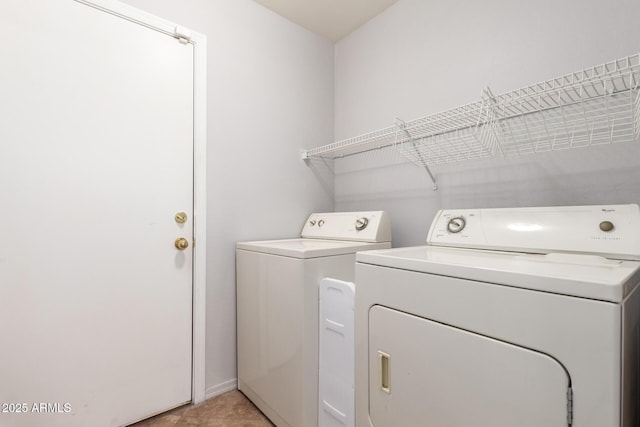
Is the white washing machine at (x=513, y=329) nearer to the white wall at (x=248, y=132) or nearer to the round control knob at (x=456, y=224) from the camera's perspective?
the round control knob at (x=456, y=224)

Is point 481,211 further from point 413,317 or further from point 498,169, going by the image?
point 413,317

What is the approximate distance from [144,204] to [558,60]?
2080 millimetres

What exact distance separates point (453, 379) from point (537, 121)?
1235 millimetres

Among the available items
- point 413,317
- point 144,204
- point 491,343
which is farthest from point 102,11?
point 491,343

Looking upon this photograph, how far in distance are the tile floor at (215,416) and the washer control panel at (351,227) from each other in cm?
106

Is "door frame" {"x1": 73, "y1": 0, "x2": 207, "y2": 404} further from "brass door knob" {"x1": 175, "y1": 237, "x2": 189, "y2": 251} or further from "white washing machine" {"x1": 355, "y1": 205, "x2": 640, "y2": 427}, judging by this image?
"white washing machine" {"x1": 355, "y1": 205, "x2": 640, "y2": 427}

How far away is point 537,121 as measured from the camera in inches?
54.4

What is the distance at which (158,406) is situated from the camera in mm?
1553

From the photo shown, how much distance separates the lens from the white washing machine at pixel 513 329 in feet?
2.03

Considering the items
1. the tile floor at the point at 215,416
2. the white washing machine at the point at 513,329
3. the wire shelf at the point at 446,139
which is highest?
the wire shelf at the point at 446,139

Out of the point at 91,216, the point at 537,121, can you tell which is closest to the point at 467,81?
the point at 537,121

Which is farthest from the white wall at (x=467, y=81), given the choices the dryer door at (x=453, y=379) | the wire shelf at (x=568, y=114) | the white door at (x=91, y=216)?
the white door at (x=91, y=216)

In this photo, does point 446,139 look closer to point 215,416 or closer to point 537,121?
point 537,121

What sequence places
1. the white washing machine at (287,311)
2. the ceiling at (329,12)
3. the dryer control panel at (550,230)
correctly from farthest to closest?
the ceiling at (329,12) < the white washing machine at (287,311) < the dryer control panel at (550,230)
